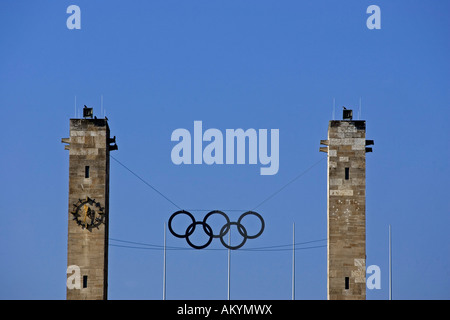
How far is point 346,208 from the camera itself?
69.8m

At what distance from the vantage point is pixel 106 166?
70.4 meters

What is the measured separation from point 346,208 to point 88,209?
1365 centimetres

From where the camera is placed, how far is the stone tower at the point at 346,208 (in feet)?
227

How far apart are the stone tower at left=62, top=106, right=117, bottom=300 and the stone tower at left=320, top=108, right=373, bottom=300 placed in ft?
38.9

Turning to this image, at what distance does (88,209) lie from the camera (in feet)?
228

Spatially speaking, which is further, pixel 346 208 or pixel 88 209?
pixel 346 208

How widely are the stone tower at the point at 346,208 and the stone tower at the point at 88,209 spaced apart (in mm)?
11843
